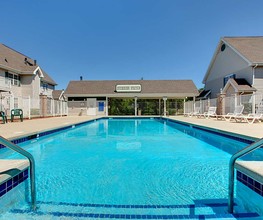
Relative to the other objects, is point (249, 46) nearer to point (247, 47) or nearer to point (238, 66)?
point (247, 47)

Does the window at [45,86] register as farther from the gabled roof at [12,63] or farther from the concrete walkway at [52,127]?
the concrete walkway at [52,127]

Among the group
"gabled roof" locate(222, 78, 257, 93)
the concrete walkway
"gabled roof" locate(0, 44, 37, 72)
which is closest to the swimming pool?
the concrete walkway

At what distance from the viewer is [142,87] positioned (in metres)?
24.9

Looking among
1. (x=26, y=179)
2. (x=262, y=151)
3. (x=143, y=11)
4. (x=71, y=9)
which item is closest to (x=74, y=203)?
(x=26, y=179)

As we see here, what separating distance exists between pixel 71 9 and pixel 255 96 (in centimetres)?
1492

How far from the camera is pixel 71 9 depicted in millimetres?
14570

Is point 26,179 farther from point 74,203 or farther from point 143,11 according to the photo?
point 143,11

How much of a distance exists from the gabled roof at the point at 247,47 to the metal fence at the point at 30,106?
61.6ft

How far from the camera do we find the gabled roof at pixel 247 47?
652 inches

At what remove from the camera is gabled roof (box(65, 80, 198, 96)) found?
78.5ft

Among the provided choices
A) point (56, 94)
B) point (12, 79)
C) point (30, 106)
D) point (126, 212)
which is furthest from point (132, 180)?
point (56, 94)

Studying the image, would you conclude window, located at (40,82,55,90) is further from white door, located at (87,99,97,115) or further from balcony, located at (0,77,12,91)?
white door, located at (87,99,97,115)

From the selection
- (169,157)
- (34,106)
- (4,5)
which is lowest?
(169,157)

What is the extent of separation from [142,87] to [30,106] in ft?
45.1
